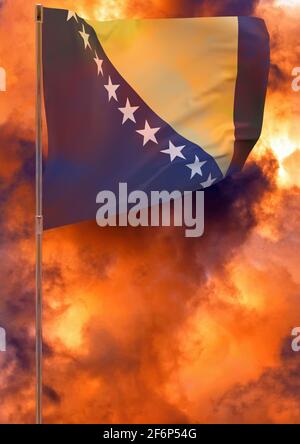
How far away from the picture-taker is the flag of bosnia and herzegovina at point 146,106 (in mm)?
2127

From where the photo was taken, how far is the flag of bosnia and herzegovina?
213cm

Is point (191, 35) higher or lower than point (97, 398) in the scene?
higher

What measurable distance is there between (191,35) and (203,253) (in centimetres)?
100

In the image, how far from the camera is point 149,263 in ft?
8.06

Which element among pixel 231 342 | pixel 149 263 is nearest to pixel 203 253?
pixel 149 263

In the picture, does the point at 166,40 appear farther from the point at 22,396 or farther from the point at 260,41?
the point at 22,396

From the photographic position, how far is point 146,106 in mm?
2199

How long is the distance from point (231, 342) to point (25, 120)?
145cm
